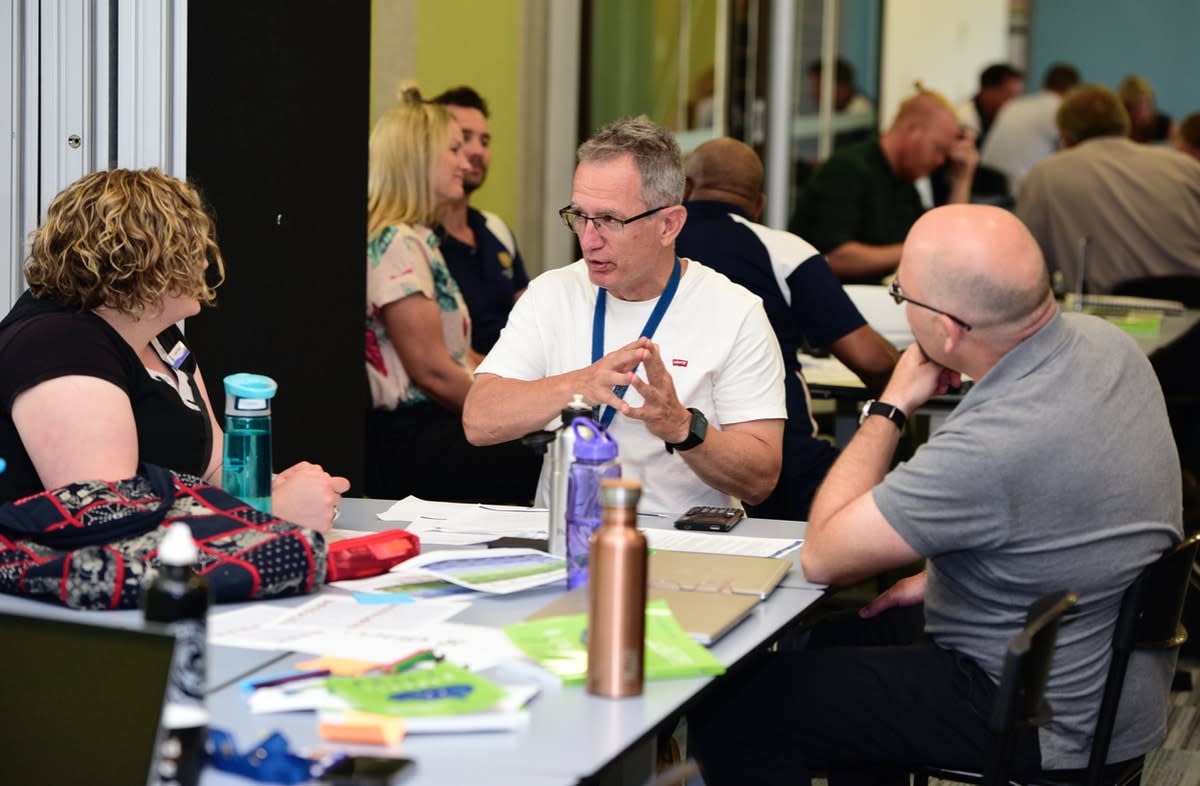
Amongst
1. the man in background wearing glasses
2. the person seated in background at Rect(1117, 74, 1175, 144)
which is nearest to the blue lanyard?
the man in background wearing glasses

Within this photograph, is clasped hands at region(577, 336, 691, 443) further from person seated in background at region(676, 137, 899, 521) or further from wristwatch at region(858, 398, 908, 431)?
person seated in background at region(676, 137, 899, 521)

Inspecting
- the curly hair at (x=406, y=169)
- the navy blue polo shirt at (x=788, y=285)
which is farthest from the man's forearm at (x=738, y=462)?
the curly hair at (x=406, y=169)

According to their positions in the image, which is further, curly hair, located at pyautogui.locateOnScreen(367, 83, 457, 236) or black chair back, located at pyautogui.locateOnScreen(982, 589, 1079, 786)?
curly hair, located at pyautogui.locateOnScreen(367, 83, 457, 236)

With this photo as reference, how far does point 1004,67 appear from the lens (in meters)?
10.3

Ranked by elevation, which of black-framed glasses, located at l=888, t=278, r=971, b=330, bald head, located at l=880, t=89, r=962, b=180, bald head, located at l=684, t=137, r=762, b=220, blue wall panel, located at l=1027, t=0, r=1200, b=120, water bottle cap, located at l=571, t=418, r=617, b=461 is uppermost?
blue wall panel, located at l=1027, t=0, r=1200, b=120

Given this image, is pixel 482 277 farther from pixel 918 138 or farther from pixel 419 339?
pixel 918 138

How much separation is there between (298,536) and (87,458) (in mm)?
338

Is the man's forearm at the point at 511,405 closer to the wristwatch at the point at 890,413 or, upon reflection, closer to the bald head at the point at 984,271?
the wristwatch at the point at 890,413

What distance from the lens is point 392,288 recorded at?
428 cm

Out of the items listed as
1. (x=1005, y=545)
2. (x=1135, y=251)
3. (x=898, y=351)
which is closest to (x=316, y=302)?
(x=898, y=351)

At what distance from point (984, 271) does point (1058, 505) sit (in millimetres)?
A: 355

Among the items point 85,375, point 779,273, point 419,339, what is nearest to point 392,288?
point 419,339

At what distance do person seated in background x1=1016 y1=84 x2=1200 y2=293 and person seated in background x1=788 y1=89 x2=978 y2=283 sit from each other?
906 millimetres

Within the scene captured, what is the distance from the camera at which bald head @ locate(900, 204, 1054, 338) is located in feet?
7.22
